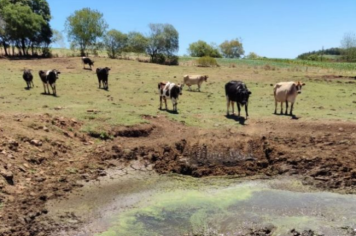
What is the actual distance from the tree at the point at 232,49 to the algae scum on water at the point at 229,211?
8604 centimetres

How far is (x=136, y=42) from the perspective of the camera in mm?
52000

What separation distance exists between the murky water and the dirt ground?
0.57 m

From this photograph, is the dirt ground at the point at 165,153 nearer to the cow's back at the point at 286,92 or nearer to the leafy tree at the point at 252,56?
the cow's back at the point at 286,92

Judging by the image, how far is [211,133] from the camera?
12.9 meters

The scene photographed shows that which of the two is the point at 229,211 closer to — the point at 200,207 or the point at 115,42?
the point at 200,207

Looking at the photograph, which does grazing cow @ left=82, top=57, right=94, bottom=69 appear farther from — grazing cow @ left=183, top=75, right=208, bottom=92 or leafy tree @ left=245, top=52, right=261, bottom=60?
leafy tree @ left=245, top=52, right=261, bottom=60

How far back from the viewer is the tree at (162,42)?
50.2m

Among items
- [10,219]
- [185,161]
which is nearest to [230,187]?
[185,161]

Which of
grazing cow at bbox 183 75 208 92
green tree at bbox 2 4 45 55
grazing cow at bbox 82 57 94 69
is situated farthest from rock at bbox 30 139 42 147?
green tree at bbox 2 4 45 55

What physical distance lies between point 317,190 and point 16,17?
138 feet

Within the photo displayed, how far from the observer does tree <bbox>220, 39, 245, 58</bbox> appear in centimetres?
9331

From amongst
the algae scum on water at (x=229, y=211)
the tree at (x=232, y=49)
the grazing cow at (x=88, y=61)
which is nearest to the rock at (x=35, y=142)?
the algae scum on water at (x=229, y=211)

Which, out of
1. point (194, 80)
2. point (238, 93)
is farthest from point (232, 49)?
point (238, 93)

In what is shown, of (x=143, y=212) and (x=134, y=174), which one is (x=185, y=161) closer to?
(x=134, y=174)
